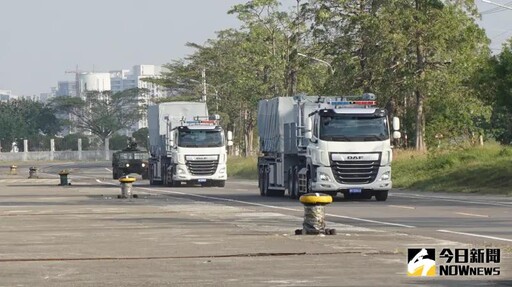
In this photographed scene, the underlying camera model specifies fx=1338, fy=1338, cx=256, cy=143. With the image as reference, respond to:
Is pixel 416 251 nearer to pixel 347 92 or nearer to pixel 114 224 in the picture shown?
pixel 114 224

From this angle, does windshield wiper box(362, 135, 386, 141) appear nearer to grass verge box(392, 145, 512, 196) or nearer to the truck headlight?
the truck headlight

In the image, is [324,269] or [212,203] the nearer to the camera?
[324,269]

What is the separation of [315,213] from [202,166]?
35.5m

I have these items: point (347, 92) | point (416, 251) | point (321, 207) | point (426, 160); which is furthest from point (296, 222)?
point (347, 92)

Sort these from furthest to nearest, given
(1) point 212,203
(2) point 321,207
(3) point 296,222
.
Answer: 1. (1) point 212,203
2. (3) point 296,222
3. (2) point 321,207

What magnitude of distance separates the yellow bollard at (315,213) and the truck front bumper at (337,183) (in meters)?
15.8

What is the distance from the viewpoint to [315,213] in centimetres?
2419

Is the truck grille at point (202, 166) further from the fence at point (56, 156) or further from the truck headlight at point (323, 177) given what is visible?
the fence at point (56, 156)

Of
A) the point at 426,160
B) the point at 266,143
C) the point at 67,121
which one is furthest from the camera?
the point at 67,121

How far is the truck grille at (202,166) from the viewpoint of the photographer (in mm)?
59375

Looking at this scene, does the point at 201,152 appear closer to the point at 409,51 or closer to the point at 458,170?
the point at 458,170

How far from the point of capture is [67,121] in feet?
628

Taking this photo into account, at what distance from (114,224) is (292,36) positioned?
2231 inches

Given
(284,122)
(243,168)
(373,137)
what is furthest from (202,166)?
(243,168)
